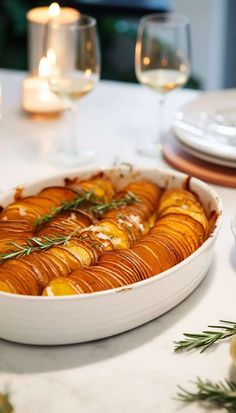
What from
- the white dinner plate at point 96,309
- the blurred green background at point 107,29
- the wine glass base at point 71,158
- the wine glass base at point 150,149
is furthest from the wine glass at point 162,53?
the blurred green background at point 107,29

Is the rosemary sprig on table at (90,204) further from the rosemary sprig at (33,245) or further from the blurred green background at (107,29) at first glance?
the blurred green background at (107,29)

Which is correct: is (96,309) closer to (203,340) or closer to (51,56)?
(203,340)

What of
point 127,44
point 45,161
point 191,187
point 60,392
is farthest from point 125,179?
point 127,44

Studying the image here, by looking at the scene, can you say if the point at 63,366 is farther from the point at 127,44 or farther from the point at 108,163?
the point at 127,44

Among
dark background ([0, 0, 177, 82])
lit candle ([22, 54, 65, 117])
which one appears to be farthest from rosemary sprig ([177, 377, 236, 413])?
dark background ([0, 0, 177, 82])

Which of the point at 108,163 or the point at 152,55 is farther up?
the point at 152,55
